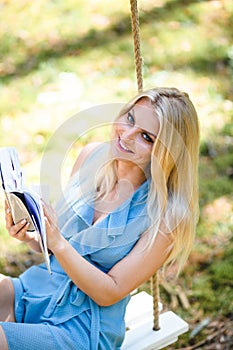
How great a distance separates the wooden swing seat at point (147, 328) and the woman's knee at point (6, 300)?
329 mm

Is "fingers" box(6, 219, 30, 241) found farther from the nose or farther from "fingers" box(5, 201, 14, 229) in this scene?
the nose

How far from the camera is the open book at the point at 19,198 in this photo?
1.50 m

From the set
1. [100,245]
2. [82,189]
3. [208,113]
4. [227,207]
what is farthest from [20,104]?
[100,245]

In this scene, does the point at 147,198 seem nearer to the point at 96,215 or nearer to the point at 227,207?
the point at 96,215

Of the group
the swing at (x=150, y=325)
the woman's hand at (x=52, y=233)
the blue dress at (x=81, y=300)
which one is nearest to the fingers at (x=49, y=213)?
the woman's hand at (x=52, y=233)

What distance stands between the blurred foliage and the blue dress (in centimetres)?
72

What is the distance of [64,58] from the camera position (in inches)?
139

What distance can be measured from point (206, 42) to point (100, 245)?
7.07 ft

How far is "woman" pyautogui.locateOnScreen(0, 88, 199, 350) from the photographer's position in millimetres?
1628

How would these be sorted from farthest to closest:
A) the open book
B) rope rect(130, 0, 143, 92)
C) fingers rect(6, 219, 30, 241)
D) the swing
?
the swing
rope rect(130, 0, 143, 92)
fingers rect(6, 219, 30, 241)
the open book

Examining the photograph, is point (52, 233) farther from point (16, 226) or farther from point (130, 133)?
point (130, 133)

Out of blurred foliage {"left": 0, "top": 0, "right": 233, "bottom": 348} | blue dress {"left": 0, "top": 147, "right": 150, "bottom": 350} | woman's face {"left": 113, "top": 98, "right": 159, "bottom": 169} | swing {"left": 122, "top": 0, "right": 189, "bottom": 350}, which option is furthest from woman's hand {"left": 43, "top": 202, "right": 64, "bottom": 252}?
blurred foliage {"left": 0, "top": 0, "right": 233, "bottom": 348}

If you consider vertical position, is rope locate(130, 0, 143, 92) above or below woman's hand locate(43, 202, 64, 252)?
above

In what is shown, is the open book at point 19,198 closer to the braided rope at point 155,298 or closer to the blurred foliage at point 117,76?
the braided rope at point 155,298
